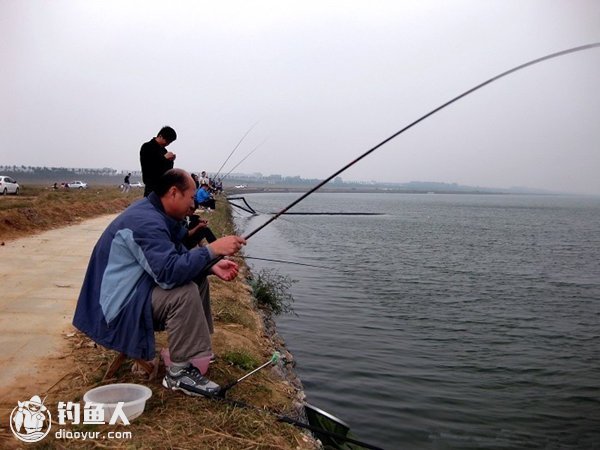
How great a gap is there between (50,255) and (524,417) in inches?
338

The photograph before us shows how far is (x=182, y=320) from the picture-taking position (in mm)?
3227

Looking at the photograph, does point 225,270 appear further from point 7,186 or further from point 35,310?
point 7,186

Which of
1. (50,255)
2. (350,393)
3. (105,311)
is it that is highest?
(105,311)

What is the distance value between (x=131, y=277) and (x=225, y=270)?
0.69 meters

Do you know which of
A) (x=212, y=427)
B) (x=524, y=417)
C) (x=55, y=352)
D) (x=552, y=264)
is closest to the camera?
(x=212, y=427)

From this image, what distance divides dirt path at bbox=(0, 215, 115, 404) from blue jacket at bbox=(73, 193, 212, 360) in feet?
2.71

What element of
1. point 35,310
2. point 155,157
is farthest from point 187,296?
point 35,310

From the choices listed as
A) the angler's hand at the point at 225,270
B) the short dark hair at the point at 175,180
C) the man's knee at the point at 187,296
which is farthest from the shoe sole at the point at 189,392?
the short dark hair at the point at 175,180

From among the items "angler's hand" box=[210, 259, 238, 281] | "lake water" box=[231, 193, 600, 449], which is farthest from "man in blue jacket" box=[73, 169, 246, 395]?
"lake water" box=[231, 193, 600, 449]

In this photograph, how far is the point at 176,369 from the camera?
3438 mm

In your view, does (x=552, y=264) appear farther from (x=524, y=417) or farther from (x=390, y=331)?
(x=524, y=417)

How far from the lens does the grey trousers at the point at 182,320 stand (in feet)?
10.5

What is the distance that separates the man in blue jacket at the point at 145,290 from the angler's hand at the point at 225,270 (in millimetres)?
320

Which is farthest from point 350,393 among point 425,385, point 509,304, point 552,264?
point 552,264
